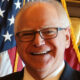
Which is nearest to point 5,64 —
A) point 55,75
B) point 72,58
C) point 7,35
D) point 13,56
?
point 13,56

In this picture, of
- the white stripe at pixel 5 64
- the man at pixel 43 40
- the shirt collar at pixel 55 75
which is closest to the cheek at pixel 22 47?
the man at pixel 43 40

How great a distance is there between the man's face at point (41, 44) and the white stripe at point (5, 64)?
1046 millimetres

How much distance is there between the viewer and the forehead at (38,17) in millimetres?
742

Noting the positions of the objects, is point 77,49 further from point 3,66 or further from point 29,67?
point 29,67

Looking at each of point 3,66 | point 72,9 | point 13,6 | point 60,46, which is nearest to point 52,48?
point 60,46

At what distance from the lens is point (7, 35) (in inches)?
73.2

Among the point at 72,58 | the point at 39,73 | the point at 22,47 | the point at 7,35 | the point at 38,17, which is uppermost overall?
the point at 38,17

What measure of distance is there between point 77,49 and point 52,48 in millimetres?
1159

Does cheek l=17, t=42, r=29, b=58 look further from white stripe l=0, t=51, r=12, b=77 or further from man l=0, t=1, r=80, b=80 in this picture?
white stripe l=0, t=51, r=12, b=77

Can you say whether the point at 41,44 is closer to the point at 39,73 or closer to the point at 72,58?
the point at 39,73

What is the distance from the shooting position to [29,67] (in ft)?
2.56

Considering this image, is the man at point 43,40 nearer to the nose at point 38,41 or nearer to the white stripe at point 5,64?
the nose at point 38,41

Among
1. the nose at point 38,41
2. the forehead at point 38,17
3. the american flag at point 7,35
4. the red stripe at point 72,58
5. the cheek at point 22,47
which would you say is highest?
the forehead at point 38,17

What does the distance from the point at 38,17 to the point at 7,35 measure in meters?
1.15
